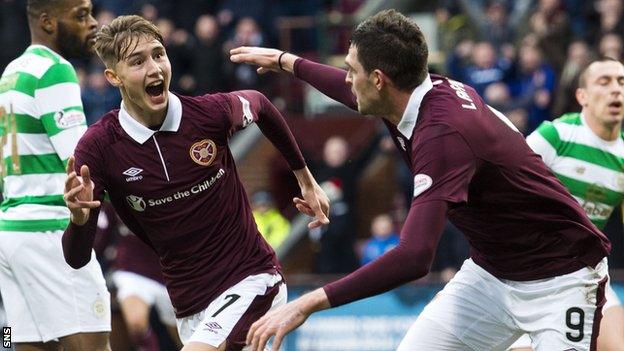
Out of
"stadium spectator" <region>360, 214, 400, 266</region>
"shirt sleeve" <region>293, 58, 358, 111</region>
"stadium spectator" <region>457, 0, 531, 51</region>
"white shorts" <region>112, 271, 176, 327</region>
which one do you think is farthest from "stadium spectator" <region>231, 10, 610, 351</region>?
"stadium spectator" <region>457, 0, 531, 51</region>

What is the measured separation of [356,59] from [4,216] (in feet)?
8.83

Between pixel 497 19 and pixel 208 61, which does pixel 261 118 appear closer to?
pixel 497 19

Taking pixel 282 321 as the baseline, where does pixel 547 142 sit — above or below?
below

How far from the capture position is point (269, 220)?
51.8 feet

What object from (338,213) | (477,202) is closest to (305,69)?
(477,202)

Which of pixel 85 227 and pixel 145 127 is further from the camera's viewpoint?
pixel 145 127

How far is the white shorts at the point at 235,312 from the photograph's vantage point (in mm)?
6621

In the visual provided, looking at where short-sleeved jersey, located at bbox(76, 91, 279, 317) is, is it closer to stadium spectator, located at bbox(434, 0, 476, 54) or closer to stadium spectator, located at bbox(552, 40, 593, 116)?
stadium spectator, located at bbox(552, 40, 593, 116)

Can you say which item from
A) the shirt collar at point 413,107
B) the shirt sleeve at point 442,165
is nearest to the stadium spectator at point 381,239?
the shirt collar at point 413,107

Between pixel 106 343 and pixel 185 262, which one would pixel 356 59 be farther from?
pixel 106 343

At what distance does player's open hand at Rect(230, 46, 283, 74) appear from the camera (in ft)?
23.9

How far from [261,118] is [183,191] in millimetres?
745

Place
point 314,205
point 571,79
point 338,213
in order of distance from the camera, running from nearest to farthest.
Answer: point 314,205, point 571,79, point 338,213

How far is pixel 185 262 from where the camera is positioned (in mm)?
6844
